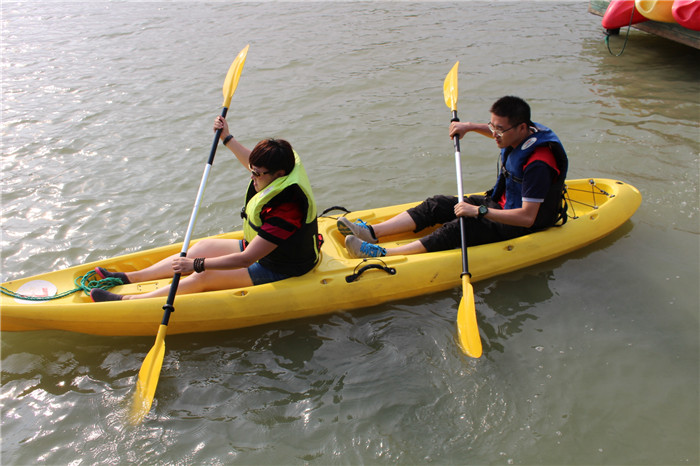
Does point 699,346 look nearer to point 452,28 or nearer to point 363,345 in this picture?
point 363,345

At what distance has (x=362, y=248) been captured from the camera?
404cm

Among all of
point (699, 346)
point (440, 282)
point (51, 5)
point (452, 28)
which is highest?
point (51, 5)

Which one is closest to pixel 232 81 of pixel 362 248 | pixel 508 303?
pixel 362 248

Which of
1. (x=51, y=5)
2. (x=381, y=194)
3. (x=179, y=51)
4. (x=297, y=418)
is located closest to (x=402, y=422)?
(x=297, y=418)

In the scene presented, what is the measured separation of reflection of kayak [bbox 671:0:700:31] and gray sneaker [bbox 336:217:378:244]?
20.2 feet

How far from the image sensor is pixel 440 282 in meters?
3.99

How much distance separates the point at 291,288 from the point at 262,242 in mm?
482

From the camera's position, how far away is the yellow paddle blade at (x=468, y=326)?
340cm

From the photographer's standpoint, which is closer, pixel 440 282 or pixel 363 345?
pixel 363 345

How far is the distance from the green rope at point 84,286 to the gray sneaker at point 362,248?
166 centimetres

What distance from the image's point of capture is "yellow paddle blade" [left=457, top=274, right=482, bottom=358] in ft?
11.2

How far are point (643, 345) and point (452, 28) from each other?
785cm

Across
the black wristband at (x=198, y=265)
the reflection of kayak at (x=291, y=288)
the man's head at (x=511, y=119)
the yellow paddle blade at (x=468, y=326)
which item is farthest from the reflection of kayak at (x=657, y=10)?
the black wristband at (x=198, y=265)

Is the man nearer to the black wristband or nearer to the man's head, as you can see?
the man's head
